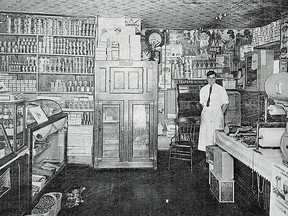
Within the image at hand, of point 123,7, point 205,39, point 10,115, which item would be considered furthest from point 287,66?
point 10,115

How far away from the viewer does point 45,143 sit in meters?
4.52

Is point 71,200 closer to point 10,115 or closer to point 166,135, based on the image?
point 10,115

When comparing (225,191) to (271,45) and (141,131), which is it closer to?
(141,131)

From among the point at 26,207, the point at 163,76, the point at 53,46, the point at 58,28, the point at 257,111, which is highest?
the point at 58,28

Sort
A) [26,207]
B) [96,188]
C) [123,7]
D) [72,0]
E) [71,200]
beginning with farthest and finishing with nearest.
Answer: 1. [123,7]
2. [72,0]
3. [96,188]
4. [71,200]
5. [26,207]

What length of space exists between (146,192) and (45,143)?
5.60 feet

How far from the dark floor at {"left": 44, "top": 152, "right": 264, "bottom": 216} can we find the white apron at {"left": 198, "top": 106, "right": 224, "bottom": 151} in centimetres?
55

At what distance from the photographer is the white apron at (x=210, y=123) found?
618 centimetres

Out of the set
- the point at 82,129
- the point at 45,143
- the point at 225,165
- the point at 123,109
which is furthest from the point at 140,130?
the point at 225,165

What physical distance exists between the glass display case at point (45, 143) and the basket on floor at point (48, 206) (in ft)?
0.34

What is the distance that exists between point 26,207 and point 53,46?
4.09 meters

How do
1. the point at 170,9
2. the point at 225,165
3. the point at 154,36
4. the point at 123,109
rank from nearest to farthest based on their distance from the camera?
the point at 225,165 < the point at 123,109 < the point at 170,9 < the point at 154,36

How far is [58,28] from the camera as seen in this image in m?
6.48

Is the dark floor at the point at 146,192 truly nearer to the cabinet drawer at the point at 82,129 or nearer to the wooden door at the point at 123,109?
the wooden door at the point at 123,109
